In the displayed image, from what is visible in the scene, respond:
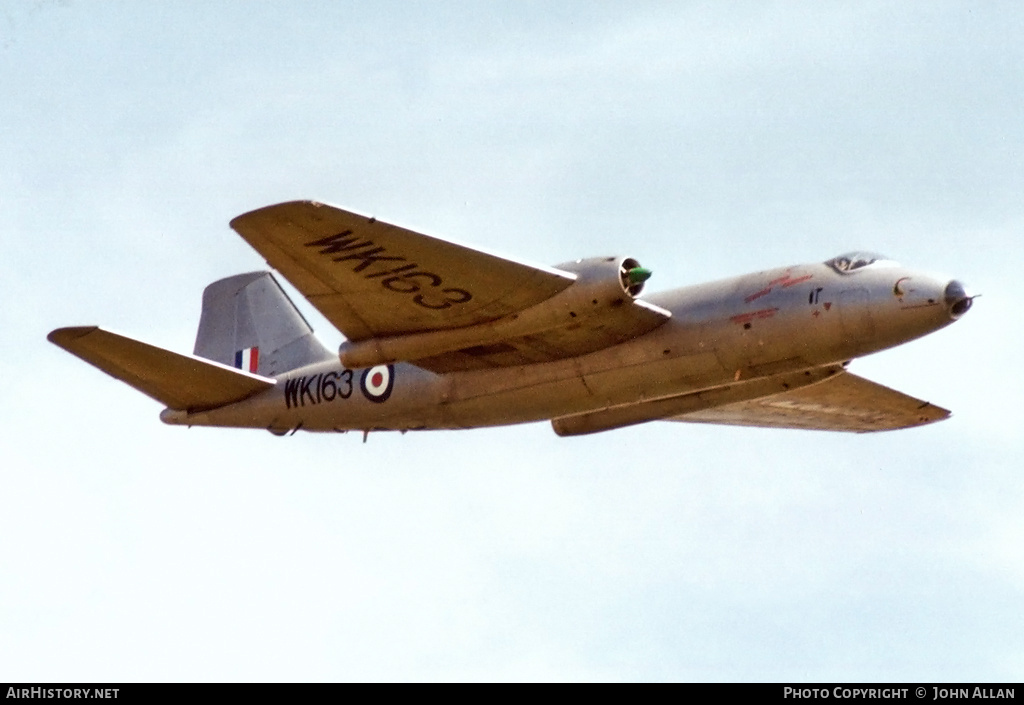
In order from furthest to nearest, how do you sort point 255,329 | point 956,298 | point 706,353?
point 255,329 < point 706,353 < point 956,298

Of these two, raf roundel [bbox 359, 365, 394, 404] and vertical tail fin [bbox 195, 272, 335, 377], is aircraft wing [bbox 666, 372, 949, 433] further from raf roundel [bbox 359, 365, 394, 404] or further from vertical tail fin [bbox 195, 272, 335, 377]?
vertical tail fin [bbox 195, 272, 335, 377]

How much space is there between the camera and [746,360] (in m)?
26.8

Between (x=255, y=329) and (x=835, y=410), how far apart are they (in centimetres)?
1316

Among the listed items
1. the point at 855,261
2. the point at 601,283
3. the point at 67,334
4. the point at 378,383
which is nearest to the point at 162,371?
the point at 67,334

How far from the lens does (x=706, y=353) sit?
2689 cm

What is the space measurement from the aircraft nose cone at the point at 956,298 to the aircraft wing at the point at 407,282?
4.90 m

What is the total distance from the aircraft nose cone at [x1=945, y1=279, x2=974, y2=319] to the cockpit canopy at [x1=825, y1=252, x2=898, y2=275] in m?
1.11

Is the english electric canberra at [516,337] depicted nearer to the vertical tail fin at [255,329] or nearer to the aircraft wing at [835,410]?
the aircraft wing at [835,410]

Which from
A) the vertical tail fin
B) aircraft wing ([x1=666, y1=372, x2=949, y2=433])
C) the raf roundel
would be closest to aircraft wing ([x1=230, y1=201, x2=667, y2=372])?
the raf roundel
